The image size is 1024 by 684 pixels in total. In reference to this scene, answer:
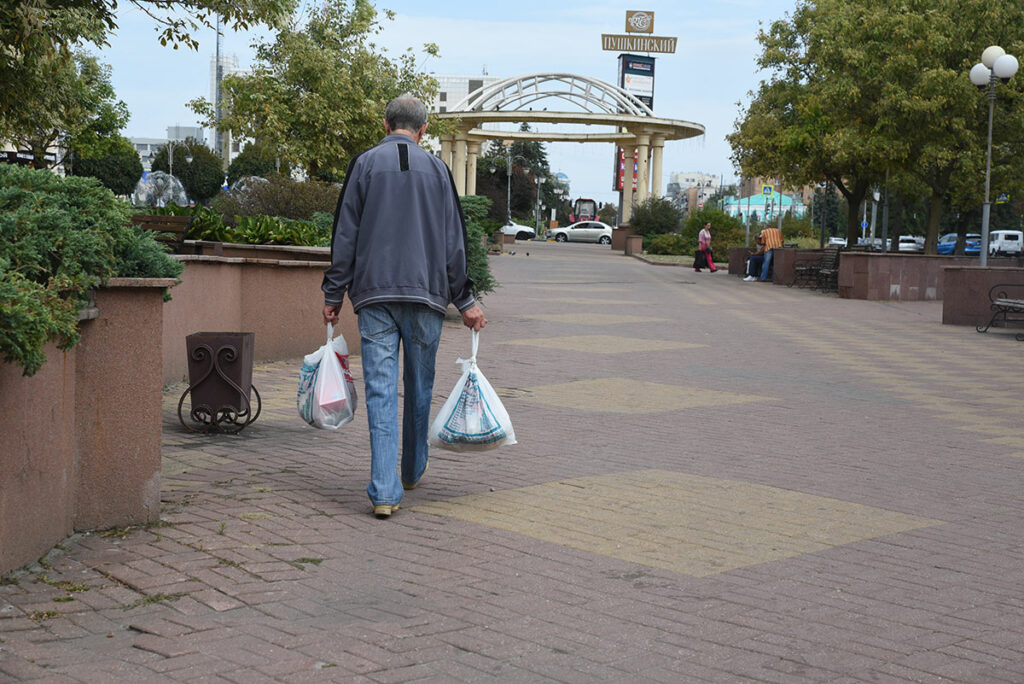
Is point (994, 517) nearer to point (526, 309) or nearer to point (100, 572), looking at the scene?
point (100, 572)

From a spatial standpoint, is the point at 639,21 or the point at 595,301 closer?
the point at 595,301

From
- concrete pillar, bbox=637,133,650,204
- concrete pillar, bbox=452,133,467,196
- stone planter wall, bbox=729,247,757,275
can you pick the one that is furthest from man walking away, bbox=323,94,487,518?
concrete pillar, bbox=452,133,467,196

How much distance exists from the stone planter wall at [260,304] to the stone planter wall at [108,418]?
4502 mm

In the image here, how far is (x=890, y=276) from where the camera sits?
83.5 feet

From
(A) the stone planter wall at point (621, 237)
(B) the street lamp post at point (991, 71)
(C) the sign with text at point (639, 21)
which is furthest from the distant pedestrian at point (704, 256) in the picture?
(C) the sign with text at point (639, 21)

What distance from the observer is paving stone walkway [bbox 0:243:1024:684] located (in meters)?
3.83

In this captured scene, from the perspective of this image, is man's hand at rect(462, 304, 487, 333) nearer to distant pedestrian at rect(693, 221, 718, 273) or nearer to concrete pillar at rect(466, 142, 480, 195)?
distant pedestrian at rect(693, 221, 718, 273)

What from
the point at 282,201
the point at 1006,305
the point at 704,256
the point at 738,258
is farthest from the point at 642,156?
the point at 1006,305

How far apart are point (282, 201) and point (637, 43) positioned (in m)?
105

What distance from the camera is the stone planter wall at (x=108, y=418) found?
472 centimetres

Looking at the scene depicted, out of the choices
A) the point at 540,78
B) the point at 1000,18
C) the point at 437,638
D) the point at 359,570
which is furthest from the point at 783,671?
the point at 540,78

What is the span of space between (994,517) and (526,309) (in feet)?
44.5

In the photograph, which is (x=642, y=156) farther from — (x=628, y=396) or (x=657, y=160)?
(x=628, y=396)

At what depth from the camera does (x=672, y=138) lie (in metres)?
74.4
